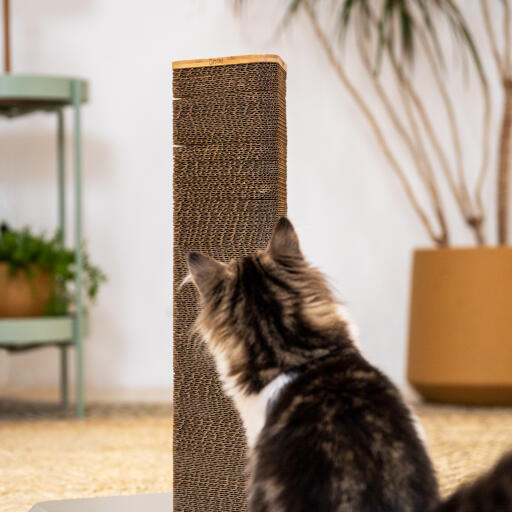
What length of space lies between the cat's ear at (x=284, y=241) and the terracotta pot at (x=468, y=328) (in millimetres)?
1658

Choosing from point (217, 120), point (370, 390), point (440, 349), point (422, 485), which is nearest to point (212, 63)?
point (217, 120)

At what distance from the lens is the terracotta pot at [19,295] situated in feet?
8.11

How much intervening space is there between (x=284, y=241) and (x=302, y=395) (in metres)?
0.27

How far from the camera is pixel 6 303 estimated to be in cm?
247

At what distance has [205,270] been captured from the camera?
3.79 feet

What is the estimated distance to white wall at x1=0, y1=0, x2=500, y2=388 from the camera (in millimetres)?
3102

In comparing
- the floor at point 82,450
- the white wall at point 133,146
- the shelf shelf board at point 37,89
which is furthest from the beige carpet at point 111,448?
the shelf shelf board at point 37,89

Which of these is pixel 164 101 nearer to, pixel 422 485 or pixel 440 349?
pixel 440 349

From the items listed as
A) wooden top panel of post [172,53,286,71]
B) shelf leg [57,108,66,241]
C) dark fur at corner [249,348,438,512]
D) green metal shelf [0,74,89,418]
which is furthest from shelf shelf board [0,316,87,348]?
dark fur at corner [249,348,438,512]

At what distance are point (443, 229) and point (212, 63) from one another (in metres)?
1.82

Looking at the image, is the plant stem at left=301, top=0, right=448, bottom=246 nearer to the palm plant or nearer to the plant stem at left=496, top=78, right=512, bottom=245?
the palm plant

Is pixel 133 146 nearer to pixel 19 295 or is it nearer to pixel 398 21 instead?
pixel 19 295

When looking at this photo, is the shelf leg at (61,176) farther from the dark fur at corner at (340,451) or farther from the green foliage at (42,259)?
the dark fur at corner at (340,451)

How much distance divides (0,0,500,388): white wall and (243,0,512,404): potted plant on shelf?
0.16 meters
